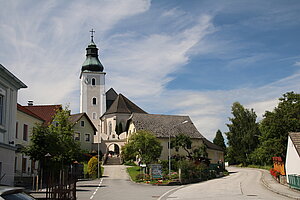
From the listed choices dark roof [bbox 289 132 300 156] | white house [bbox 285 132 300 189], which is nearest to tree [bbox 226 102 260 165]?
white house [bbox 285 132 300 189]

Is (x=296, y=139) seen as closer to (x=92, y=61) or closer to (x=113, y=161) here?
(x=113, y=161)

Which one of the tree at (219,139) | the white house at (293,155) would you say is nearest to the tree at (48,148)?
the white house at (293,155)

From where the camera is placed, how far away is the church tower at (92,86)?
8425 centimetres

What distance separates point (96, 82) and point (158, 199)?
65605 millimetres

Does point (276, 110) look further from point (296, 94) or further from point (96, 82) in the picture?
point (96, 82)

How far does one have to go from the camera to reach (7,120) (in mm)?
22641

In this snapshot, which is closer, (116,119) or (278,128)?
(278,128)

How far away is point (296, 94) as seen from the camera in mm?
44781

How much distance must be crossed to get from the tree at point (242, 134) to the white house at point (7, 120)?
199 ft

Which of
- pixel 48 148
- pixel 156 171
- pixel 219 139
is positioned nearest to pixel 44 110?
pixel 156 171

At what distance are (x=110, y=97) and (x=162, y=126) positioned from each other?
83.0 ft

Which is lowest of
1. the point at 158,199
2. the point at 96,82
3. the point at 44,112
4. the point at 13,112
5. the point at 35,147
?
the point at 158,199

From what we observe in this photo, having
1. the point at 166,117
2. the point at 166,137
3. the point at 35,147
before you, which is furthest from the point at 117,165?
the point at 35,147

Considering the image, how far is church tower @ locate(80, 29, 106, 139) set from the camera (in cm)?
8425
